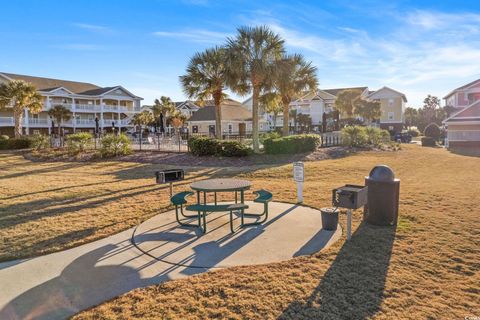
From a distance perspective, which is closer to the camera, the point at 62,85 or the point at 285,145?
the point at 285,145

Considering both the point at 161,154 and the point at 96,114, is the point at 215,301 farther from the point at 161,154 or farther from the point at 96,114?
the point at 96,114

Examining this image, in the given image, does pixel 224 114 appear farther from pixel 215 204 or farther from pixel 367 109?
pixel 215 204

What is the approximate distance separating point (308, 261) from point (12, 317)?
3.79 m

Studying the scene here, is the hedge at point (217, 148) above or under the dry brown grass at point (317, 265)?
above

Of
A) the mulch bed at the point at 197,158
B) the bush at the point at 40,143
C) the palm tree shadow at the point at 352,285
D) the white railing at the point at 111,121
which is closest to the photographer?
the palm tree shadow at the point at 352,285

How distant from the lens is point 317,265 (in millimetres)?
4824

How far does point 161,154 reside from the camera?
22047 mm

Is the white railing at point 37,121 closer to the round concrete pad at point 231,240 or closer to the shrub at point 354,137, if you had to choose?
the shrub at point 354,137

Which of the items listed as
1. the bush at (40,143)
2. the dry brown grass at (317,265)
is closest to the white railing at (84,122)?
the bush at (40,143)

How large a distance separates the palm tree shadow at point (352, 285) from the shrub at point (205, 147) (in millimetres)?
14010

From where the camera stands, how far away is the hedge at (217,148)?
61.7 ft

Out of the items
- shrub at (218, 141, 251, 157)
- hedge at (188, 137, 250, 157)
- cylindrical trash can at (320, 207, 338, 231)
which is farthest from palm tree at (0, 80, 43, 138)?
cylindrical trash can at (320, 207, 338, 231)

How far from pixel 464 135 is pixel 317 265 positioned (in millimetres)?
33873

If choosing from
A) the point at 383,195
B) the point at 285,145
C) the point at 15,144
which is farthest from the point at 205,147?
the point at 15,144
